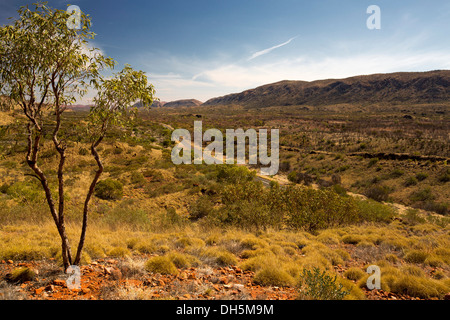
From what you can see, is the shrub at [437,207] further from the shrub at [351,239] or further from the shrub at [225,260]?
the shrub at [225,260]

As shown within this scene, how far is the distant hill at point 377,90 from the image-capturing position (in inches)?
4591

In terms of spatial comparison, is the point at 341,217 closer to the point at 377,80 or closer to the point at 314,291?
the point at 314,291

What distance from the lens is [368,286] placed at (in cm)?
539

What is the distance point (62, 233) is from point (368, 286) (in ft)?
23.8

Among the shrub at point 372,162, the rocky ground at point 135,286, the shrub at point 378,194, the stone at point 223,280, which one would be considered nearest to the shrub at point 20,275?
the rocky ground at point 135,286

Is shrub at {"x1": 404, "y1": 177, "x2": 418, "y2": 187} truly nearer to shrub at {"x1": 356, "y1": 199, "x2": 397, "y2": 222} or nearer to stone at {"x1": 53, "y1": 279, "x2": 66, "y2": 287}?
shrub at {"x1": 356, "y1": 199, "x2": 397, "y2": 222}

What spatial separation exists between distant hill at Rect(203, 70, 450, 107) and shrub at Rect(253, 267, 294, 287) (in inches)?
5659

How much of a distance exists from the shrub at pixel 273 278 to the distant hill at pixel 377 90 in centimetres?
14375

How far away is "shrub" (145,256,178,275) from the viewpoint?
543cm

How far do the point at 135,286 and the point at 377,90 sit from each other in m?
172

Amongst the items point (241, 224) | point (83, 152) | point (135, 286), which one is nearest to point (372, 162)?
point (241, 224)

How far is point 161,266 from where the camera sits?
5.51m
